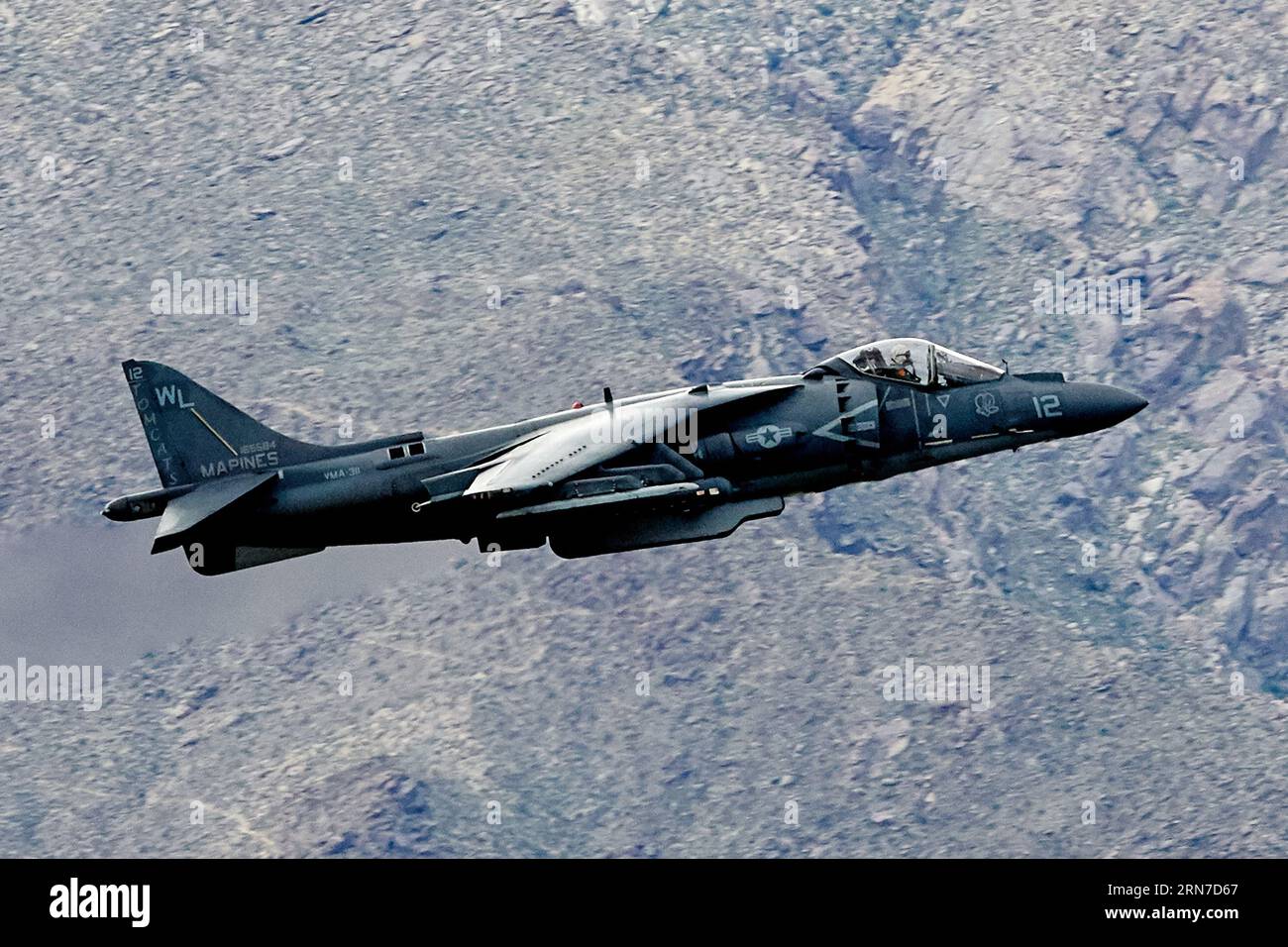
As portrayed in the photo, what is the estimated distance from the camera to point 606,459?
164ft

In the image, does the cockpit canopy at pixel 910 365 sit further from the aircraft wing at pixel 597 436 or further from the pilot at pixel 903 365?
the aircraft wing at pixel 597 436

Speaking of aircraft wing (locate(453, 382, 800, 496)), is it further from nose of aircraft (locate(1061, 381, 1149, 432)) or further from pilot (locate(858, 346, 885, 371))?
nose of aircraft (locate(1061, 381, 1149, 432))

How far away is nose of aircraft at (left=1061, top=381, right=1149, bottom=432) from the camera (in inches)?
2101

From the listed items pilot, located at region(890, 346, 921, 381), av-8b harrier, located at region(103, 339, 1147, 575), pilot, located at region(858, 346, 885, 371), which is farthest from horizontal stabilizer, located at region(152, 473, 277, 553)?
pilot, located at region(890, 346, 921, 381)

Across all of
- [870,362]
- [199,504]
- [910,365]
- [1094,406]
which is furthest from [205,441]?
[1094,406]

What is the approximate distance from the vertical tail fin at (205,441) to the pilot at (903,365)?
12.6 meters

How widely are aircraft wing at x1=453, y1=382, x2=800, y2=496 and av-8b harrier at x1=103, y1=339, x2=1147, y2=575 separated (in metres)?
0.04

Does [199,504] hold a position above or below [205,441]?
below

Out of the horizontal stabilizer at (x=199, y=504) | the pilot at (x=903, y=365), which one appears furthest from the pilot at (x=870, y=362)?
the horizontal stabilizer at (x=199, y=504)

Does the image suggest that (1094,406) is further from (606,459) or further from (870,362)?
(606,459)

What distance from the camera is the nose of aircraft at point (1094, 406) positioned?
2101 inches

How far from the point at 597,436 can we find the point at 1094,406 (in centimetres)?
1148
